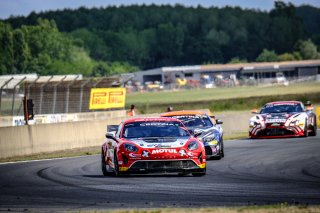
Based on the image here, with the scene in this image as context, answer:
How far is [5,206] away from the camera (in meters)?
14.1

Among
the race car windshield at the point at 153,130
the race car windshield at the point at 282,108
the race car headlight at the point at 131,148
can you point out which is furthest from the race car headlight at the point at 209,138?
the race car windshield at the point at 282,108

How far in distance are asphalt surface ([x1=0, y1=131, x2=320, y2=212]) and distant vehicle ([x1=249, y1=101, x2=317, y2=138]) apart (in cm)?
756

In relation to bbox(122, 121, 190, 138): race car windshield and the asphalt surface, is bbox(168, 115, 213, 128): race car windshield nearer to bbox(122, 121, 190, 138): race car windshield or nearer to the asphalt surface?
the asphalt surface

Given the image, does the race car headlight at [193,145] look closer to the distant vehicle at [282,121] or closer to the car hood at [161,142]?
the car hood at [161,142]

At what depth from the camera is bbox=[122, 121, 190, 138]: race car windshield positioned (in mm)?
19188

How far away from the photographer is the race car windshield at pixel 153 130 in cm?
1919

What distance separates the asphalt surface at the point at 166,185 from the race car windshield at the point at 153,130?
790mm

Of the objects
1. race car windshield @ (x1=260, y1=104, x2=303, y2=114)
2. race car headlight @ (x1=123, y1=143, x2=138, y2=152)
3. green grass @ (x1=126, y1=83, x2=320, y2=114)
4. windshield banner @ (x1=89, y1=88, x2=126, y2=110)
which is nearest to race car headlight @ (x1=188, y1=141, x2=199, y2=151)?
race car headlight @ (x1=123, y1=143, x2=138, y2=152)

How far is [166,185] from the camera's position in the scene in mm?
16750

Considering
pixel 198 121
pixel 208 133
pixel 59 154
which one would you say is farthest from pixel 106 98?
pixel 208 133

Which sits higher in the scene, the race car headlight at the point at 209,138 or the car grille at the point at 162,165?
the race car headlight at the point at 209,138

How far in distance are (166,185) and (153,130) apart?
275cm

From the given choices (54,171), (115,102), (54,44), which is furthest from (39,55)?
(54,171)

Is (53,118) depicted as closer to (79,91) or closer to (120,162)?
(79,91)
